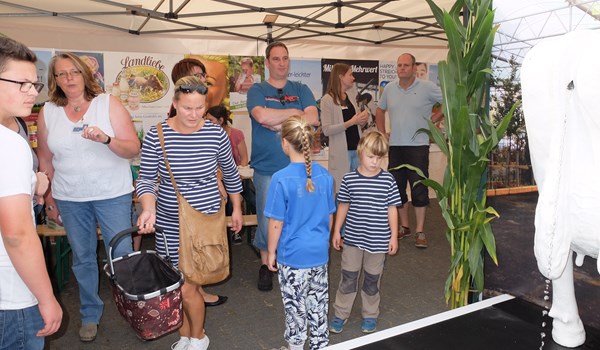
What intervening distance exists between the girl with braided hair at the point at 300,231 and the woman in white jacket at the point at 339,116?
69.3 inches

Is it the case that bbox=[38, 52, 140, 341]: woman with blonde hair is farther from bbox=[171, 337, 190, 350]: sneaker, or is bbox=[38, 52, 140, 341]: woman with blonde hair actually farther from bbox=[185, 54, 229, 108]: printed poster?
bbox=[185, 54, 229, 108]: printed poster

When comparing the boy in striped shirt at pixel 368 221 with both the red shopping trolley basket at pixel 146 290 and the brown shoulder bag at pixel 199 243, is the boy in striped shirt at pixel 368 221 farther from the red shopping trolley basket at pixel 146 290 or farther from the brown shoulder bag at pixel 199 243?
the red shopping trolley basket at pixel 146 290

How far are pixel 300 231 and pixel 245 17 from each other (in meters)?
3.48

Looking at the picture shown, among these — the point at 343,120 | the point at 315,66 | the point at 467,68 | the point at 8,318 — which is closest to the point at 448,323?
the point at 467,68

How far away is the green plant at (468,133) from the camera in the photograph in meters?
2.24

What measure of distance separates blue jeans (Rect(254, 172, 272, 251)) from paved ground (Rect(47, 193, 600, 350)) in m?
0.40

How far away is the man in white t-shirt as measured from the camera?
1.31 metres

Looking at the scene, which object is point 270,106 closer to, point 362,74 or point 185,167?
point 185,167

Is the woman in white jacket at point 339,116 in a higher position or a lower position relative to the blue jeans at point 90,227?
higher

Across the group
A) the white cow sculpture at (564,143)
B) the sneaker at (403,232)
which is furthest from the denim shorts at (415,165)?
the white cow sculpture at (564,143)

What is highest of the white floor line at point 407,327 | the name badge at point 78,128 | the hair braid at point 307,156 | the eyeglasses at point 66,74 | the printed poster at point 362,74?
the printed poster at point 362,74

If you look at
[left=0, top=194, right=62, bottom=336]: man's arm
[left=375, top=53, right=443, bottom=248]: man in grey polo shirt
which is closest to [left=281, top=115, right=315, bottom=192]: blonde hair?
[left=0, top=194, right=62, bottom=336]: man's arm

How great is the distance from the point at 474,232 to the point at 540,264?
38.3 inches

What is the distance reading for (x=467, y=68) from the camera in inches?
91.2
